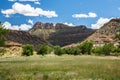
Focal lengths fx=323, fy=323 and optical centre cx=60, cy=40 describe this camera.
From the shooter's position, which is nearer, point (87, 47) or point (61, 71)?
point (61, 71)

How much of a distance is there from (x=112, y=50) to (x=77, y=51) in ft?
118

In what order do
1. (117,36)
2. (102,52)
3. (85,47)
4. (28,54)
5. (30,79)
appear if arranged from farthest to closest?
(85,47) → (102,52) → (28,54) → (117,36) → (30,79)

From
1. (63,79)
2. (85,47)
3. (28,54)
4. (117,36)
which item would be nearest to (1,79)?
(63,79)

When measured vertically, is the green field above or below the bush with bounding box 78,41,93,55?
below

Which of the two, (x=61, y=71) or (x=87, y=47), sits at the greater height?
(x=87, y=47)

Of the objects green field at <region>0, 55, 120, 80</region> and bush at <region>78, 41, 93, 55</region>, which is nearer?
green field at <region>0, 55, 120, 80</region>

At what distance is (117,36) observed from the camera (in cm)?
5969

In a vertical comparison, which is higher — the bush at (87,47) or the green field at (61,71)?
the bush at (87,47)

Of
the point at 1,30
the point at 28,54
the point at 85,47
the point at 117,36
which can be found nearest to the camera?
the point at 117,36

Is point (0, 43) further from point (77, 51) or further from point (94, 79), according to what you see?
point (77, 51)

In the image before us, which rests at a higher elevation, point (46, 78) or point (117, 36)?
point (117, 36)

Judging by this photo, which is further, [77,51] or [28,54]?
[77,51]

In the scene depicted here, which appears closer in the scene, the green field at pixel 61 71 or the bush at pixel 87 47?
the green field at pixel 61 71

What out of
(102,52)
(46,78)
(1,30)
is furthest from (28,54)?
(46,78)
